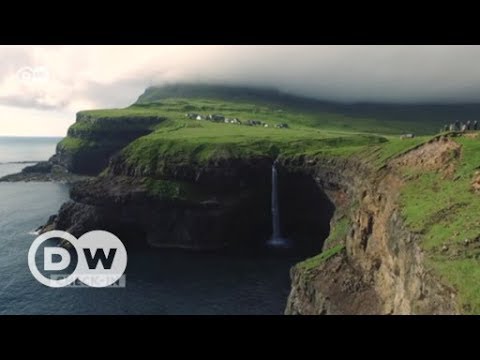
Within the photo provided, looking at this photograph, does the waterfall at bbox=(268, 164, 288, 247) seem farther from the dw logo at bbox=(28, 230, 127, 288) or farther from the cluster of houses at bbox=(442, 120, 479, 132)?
the cluster of houses at bbox=(442, 120, 479, 132)

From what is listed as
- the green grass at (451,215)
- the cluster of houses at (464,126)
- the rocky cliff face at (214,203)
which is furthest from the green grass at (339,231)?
the green grass at (451,215)

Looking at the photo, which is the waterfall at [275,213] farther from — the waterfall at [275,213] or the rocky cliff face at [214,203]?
the rocky cliff face at [214,203]

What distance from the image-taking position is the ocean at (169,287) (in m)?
66.8

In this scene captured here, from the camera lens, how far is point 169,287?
75.6m

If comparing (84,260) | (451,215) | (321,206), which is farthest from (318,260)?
(84,260)

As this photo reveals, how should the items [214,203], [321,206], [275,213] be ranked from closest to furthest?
1. [321,206]
2. [214,203]
3. [275,213]

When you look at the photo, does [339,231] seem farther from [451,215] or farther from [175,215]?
[175,215]

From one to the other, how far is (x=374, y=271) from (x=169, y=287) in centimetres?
3876

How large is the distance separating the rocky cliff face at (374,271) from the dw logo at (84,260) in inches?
1564

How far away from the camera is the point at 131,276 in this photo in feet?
265

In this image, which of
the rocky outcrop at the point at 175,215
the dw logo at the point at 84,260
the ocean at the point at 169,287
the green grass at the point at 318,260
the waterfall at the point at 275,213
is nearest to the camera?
the green grass at the point at 318,260

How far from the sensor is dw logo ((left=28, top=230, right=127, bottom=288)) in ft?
259
